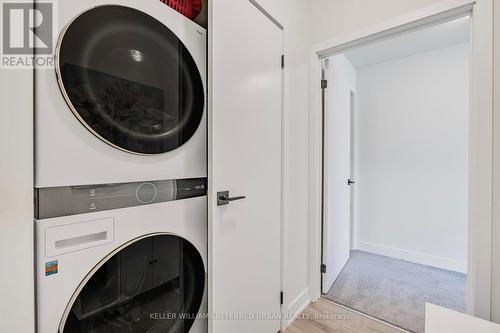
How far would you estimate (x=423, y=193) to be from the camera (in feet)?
9.45

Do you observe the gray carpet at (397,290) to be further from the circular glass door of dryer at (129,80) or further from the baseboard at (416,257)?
the circular glass door of dryer at (129,80)

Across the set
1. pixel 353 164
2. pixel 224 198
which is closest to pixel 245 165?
pixel 224 198

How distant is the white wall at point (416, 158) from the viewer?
8.75ft

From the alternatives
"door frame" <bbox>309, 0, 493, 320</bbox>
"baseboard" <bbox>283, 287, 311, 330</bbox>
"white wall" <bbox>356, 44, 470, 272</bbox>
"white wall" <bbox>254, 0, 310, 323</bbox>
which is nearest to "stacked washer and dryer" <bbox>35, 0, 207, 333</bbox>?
"white wall" <bbox>254, 0, 310, 323</bbox>

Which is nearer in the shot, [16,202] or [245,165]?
[16,202]

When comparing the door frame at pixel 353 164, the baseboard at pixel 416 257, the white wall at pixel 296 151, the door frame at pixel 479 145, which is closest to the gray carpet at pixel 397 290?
the baseboard at pixel 416 257

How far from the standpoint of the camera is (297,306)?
72.2 inches

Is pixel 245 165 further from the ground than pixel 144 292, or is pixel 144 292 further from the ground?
pixel 245 165

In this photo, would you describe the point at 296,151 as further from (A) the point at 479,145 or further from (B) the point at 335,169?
(A) the point at 479,145

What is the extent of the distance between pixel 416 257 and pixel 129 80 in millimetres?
3592

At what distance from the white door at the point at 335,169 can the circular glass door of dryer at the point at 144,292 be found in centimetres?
140

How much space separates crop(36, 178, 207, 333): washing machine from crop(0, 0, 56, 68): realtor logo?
370 millimetres

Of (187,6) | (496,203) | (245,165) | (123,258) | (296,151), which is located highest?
(187,6)

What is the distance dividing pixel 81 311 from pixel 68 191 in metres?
0.41
